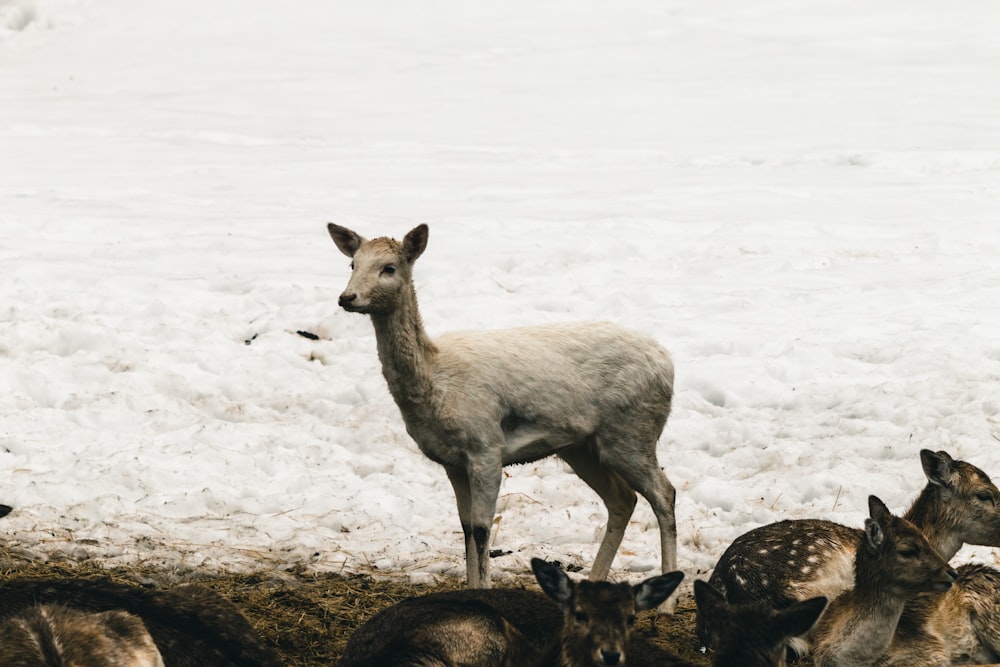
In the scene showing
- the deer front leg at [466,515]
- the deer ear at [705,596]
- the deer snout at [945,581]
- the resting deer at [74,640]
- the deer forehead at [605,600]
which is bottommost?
the deer front leg at [466,515]

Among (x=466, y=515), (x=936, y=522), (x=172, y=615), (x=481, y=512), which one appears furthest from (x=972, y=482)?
(x=172, y=615)

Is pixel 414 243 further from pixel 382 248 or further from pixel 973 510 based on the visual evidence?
pixel 973 510

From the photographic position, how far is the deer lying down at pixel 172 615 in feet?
23.6

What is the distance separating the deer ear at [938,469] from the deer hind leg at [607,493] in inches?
86.9

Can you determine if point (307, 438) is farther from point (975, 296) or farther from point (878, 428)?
point (975, 296)

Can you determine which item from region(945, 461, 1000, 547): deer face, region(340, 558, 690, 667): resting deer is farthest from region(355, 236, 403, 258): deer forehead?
region(945, 461, 1000, 547): deer face

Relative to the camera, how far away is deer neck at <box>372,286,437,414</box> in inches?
383

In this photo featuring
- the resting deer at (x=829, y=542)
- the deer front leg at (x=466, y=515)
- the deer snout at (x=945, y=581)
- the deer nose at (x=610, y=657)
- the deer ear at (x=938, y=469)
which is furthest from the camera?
the deer front leg at (x=466, y=515)

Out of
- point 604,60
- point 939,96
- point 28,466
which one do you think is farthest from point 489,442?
point 604,60

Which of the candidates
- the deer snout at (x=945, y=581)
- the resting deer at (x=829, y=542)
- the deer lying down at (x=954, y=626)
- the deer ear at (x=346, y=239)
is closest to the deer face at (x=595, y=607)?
the resting deer at (x=829, y=542)

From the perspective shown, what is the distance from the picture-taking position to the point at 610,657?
7.05 meters

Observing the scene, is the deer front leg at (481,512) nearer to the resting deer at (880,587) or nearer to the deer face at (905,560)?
the resting deer at (880,587)

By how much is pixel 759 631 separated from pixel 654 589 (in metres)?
0.59

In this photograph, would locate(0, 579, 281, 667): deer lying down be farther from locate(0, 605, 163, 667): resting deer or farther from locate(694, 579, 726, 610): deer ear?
locate(694, 579, 726, 610): deer ear
